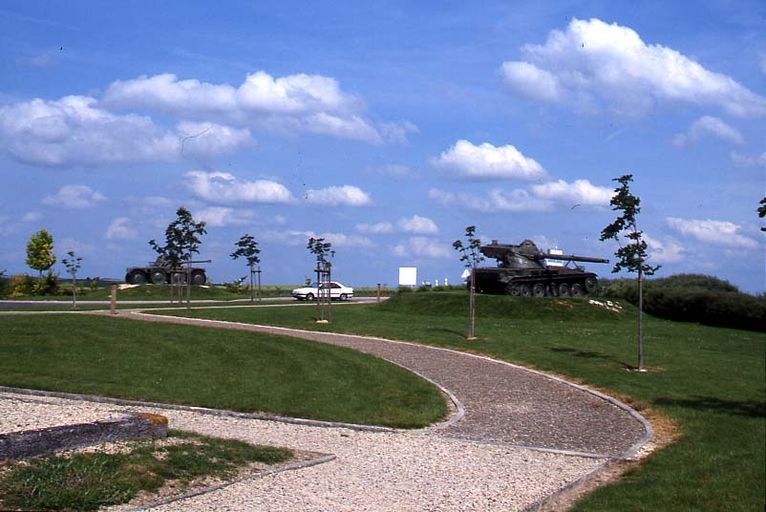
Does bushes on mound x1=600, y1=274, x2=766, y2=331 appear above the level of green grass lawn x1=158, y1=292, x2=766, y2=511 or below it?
above

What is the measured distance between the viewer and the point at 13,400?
11.4m

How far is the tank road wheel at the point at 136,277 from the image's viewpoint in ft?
184

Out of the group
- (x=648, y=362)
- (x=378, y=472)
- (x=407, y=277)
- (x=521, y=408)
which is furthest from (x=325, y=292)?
(x=378, y=472)

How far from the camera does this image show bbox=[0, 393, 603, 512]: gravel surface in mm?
7434

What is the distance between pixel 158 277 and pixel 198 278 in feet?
8.94

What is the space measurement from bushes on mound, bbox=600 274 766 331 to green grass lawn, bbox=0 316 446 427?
4126 millimetres

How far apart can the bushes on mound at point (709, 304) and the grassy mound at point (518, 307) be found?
31.7ft

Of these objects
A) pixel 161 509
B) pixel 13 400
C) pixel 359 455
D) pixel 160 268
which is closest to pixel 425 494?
pixel 359 455

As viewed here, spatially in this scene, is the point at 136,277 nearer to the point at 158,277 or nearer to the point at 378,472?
the point at 158,277

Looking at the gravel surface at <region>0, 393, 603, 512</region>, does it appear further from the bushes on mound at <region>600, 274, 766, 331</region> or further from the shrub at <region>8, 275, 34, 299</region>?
the shrub at <region>8, 275, 34, 299</region>

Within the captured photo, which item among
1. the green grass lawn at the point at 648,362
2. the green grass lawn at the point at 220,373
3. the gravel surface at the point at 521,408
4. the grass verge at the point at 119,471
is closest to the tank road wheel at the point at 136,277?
the green grass lawn at the point at 648,362

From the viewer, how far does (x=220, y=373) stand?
49.0 ft

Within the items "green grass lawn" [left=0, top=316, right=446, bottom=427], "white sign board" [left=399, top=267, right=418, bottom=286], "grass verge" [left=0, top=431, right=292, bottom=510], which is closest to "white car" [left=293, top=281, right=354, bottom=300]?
"white sign board" [left=399, top=267, right=418, bottom=286]

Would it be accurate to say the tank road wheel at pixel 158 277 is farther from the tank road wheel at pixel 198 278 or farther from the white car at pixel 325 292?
the white car at pixel 325 292
